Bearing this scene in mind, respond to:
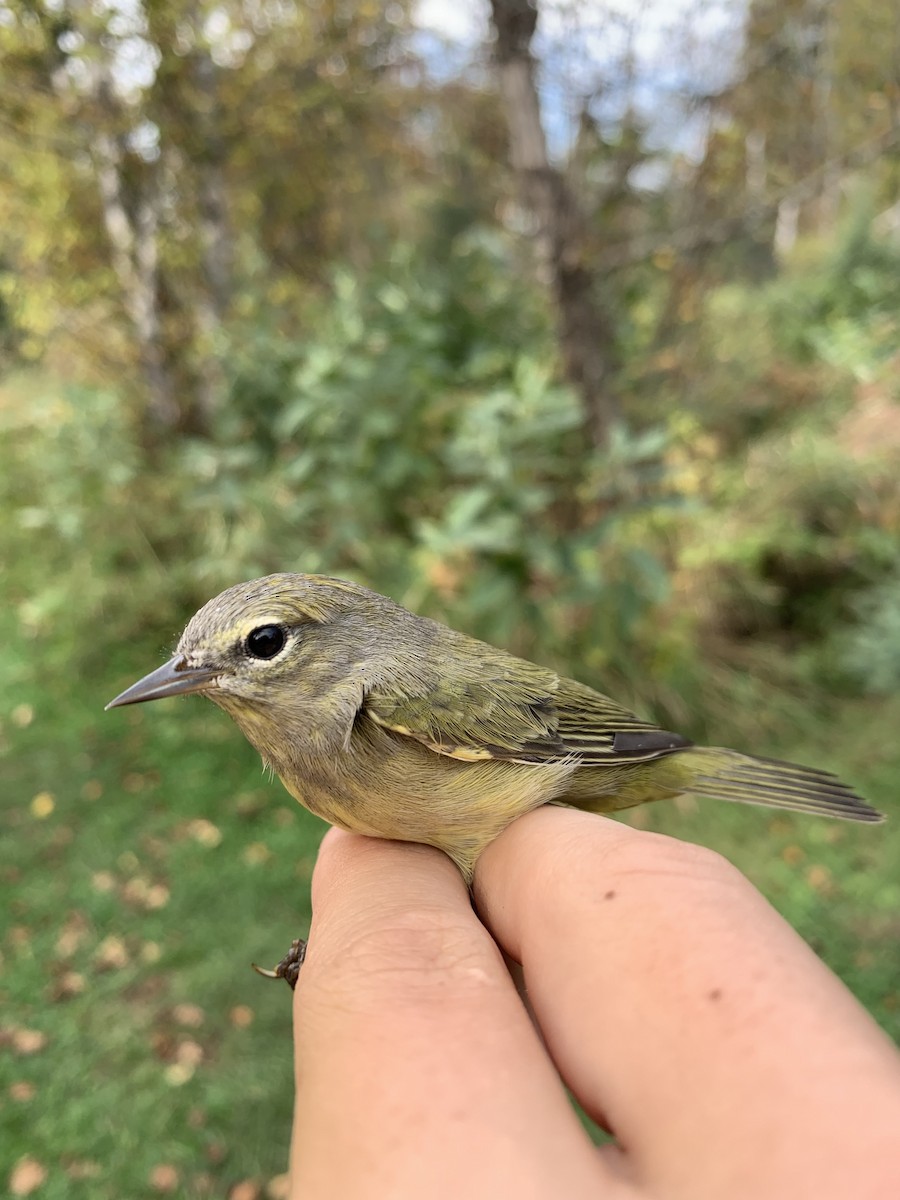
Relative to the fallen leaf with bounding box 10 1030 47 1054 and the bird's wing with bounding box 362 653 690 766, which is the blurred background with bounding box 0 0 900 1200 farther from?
the bird's wing with bounding box 362 653 690 766

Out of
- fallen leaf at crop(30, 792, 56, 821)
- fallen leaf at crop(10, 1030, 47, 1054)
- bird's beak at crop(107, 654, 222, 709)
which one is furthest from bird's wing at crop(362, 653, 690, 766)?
fallen leaf at crop(30, 792, 56, 821)

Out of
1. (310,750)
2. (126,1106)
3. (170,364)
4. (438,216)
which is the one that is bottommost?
(126,1106)

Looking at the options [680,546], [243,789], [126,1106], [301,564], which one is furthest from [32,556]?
[680,546]

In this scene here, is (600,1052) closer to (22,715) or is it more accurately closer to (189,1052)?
(189,1052)

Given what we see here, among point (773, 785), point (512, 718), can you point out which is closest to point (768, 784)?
point (773, 785)

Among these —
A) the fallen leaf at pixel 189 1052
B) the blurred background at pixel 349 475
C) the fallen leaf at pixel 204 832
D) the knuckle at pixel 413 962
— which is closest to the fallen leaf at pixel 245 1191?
the blurred background at pixel 349 475

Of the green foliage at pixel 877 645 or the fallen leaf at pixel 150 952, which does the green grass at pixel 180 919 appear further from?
the green foliage at pixel 877 645

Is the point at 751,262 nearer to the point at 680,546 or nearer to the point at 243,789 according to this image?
the point at 680,546
